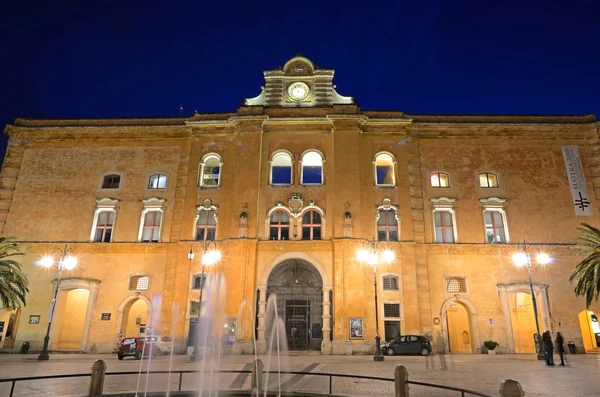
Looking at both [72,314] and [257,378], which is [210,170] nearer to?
[72,314]

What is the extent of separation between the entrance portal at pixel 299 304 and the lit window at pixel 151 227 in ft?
29.3

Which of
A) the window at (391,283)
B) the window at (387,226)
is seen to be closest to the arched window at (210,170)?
the window at (387,226)

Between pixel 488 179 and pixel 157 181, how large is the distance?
24136mm

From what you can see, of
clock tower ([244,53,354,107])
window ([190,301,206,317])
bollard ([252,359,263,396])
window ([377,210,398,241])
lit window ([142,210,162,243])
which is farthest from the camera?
clock tower ([244,53,354,107])

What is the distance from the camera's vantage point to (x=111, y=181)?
3139cm

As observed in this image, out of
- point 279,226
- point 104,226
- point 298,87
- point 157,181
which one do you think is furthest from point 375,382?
point 298,87

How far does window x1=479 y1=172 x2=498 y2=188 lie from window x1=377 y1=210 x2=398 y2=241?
23.1 feet

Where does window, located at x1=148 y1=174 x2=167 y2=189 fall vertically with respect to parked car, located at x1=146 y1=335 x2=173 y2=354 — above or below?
above

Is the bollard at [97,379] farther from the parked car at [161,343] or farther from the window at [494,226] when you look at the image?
the window at [494,226]

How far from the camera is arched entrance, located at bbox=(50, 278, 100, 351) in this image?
1086 inches

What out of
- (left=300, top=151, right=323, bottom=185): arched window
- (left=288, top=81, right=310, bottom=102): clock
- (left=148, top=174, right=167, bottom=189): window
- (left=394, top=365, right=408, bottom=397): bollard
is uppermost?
(left=288, top=81, right=310, bottom=102): clock

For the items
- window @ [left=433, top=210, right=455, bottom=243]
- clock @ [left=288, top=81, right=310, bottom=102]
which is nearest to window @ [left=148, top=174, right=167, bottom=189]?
clock @ [left=288, top=81, right=310, bottom=102]

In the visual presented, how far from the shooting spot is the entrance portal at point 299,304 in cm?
2728

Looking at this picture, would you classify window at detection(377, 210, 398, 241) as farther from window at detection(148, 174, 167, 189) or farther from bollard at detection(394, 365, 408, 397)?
bollard at detection(394, 365, 408, 397)
